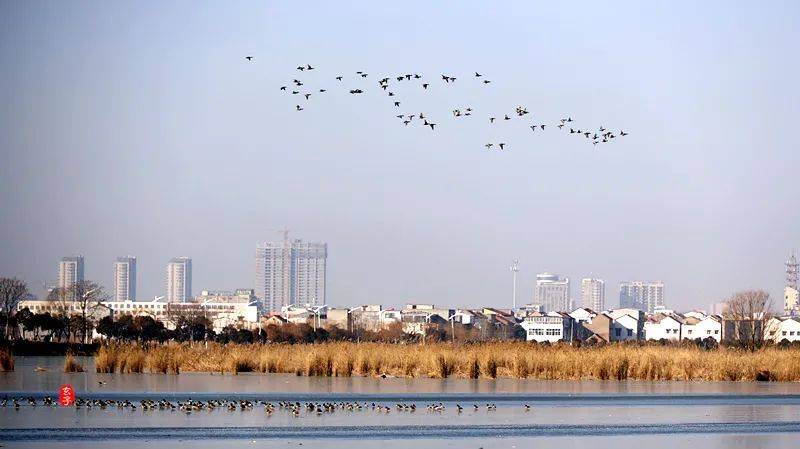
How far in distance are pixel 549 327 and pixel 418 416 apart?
127 m

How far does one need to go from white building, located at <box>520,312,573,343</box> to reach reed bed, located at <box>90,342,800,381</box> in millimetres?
101599

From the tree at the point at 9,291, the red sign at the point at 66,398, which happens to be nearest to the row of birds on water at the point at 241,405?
the red sign at the point at 66,398

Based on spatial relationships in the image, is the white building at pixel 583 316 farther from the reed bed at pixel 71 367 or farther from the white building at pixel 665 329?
the reed bed at pixel 71 367

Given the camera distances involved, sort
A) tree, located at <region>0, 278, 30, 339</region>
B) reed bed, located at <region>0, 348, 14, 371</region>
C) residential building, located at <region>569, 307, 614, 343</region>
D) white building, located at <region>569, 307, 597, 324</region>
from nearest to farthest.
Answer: reed bed, located at <region>0, 348, 14, 371</region>
tree, located at <region>0, 278, 30, 339</region>
residential building, located at <region>569, 307, 614, 343</region>
white building, located at <region>569, 307, 597, 324</region>

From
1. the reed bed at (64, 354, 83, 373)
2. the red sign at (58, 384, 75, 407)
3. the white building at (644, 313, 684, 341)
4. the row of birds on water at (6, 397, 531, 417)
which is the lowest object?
the white building at (644, 313, 684, 341)

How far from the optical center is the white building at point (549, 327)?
506 feet

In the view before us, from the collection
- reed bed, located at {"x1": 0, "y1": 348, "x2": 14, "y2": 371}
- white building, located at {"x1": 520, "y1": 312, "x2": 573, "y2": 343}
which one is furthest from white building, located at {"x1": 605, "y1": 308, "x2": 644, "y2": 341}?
reed bed, located at {"x1": 0, "y1": 348, "x2": 14, "y2": 371}

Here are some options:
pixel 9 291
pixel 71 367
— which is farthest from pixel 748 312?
pixel 71 367

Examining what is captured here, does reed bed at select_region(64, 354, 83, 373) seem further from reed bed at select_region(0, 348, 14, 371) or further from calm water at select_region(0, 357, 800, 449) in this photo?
calm water at select_region(0, 357, 800, 449)

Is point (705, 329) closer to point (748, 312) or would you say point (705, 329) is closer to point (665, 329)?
point (665, 329)

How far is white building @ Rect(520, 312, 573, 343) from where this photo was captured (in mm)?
154375

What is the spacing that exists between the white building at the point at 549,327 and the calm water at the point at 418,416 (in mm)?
109756

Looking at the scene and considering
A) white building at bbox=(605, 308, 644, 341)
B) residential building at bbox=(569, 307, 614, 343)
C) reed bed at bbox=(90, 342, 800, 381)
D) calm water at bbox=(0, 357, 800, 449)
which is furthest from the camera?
white building at bbox=(605, 308, 644, 341)

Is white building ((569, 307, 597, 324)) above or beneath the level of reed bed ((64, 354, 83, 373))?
beneath
